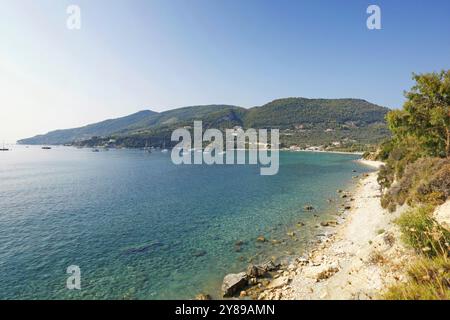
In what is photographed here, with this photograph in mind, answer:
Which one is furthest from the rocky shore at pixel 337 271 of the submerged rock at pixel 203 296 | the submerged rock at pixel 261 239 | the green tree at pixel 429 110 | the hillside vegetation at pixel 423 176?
the green tree at pixel 429 110

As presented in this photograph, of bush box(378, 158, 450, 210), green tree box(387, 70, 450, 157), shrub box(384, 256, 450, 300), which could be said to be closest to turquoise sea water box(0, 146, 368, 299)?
bush box(378, 158, 450, 210)

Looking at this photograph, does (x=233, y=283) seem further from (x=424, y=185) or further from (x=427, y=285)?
(x=424, y=185)

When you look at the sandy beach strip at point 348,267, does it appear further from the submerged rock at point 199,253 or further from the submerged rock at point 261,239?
the submerged rock at point 199,253

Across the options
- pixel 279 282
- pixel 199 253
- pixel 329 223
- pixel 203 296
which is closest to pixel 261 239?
pixel 199 253

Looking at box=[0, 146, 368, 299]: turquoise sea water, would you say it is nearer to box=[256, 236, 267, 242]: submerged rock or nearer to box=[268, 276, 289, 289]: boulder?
box=[256, 236, 267, 242]: submerged rock

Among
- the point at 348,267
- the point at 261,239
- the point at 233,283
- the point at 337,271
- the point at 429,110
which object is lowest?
the point at 261,239
